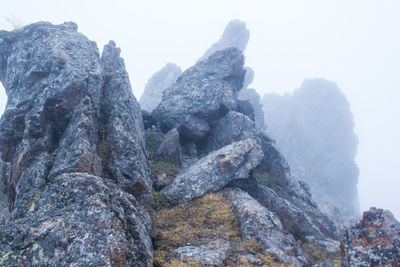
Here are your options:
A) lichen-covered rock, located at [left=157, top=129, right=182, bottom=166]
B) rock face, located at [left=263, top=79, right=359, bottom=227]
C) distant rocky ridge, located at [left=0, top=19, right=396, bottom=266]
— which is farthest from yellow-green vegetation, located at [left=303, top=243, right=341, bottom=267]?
rock face, located at [left=263, top=79, right=359, bottom=227]

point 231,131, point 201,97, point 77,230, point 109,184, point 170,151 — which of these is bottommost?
point 77,230

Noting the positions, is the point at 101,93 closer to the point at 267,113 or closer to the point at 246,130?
the point at 246,130

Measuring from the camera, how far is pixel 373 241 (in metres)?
7.49

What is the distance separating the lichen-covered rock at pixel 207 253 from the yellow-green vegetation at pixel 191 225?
1.08 feet

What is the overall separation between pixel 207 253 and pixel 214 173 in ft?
22.5

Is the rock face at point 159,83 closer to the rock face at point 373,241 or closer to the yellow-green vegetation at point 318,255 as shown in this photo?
the yellow-green vegetation at point 318,255

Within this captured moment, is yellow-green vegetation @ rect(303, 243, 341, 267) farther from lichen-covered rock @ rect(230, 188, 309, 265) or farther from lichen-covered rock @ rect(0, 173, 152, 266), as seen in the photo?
lichen-covered rock @ rect(0, 173, 152, 266)

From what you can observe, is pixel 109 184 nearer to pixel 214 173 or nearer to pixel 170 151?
pixel 214 173

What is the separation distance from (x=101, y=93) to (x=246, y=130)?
13.0 metres

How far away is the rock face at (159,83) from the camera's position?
244ft

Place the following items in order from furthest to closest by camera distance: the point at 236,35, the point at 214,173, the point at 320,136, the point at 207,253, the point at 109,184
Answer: the point at 320,136 < the point at 236,35 < the point at 214,173 < the point at 109,184 < the point at 207,253

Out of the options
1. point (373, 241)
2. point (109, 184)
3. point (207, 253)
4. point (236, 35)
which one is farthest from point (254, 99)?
point (373, 241)

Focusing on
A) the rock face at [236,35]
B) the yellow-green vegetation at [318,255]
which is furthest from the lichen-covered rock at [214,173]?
the rock face at [236,35]

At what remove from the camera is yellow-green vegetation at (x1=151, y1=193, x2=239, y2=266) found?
10.4 m
